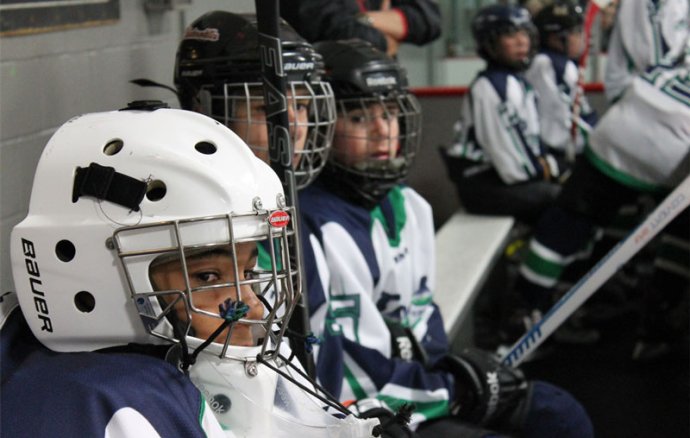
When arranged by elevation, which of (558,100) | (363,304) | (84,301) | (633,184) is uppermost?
(84,301)

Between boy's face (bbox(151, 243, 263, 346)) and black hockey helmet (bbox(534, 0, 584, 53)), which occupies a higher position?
boy's face (bbox(151, 243, 263, 346))

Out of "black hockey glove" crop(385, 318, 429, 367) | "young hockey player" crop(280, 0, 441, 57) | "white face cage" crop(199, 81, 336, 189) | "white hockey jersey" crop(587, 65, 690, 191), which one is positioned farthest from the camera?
"white hockey jersey" crop(587, 65, 690, 191)

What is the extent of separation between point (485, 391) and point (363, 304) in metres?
0.35

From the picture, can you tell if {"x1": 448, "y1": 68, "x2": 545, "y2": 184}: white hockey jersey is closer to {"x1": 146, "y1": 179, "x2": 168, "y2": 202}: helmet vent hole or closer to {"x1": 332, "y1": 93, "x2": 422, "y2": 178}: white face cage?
{"x1": 332, "y1": 93, "x2": 422, "y2": 178}: white face cage

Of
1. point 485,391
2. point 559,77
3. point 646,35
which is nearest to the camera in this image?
point 485,391

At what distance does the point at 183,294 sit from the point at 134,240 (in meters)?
0.09

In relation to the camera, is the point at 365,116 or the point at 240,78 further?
the point at 365,116

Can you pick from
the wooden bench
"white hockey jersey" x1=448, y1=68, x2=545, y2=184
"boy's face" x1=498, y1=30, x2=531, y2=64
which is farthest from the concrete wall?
"boy's face" x1=498, y1=30, x2=531, y2=64

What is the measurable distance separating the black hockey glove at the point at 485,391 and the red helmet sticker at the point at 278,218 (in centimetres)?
95

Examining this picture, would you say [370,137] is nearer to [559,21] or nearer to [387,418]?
[387,418]

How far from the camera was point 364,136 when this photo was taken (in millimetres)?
2258

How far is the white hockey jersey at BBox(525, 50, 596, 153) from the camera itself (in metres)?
4.92

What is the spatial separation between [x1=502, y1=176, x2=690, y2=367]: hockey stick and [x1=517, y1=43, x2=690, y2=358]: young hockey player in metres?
0.71

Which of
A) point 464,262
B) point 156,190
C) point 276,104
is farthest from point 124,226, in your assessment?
point 464,262
